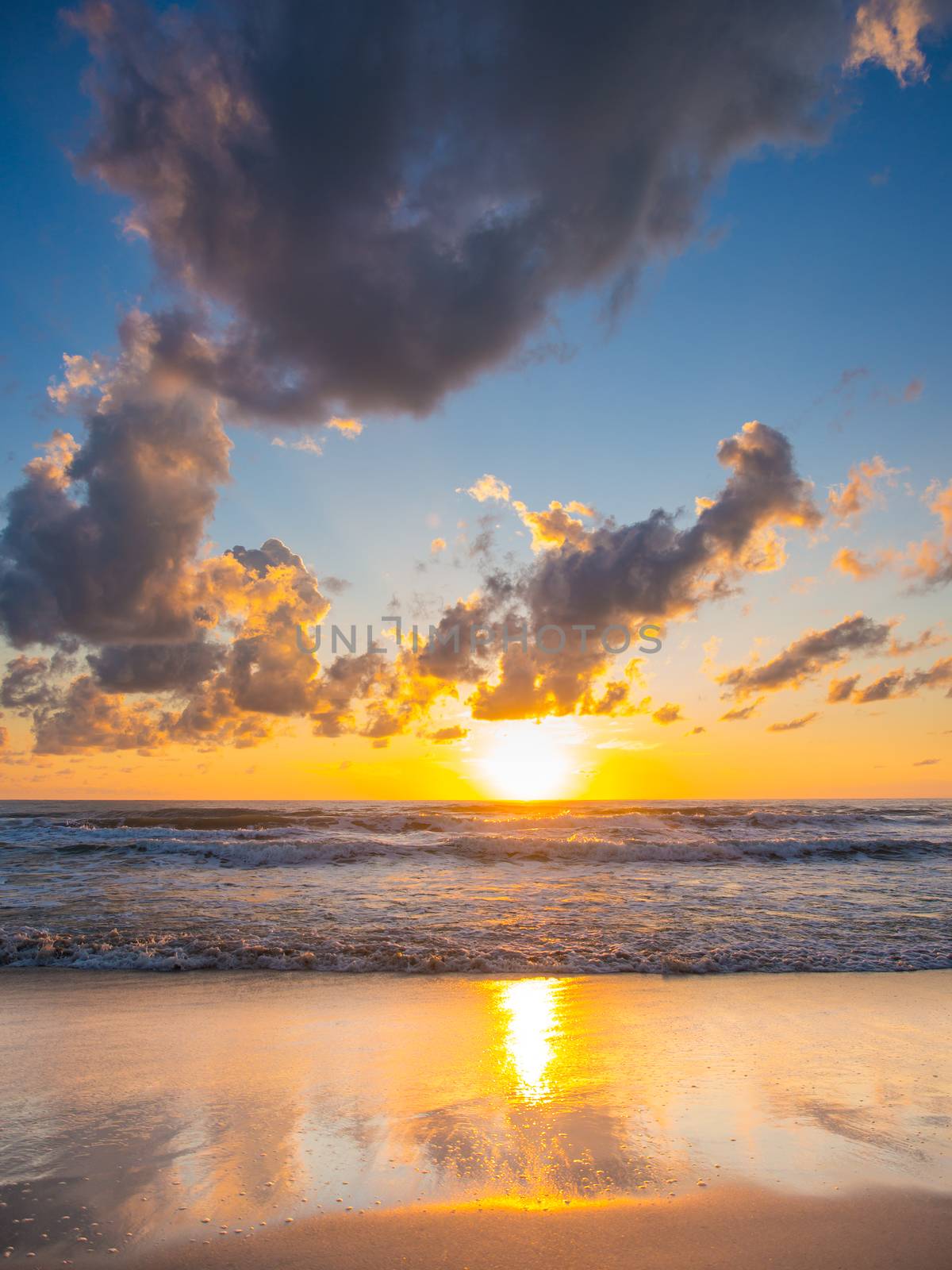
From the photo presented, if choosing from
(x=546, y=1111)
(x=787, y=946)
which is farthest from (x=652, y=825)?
(x=546, y=1111)

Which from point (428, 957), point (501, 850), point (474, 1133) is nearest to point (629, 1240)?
point (474, 1133)

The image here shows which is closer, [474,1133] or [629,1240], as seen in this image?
[629,1240]

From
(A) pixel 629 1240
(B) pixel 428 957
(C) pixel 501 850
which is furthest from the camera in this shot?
(C) pixel 501 850

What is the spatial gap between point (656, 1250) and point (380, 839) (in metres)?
28.1

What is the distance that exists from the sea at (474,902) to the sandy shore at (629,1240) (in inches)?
253

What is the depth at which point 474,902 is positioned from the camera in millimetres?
16047

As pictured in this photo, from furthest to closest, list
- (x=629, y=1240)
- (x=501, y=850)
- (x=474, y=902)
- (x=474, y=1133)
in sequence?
(x=501, y=850), (x=474, y=902), (x=474, y=1133), (x=629, y=1240)

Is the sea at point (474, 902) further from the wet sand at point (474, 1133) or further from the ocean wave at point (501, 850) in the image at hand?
the wet sand at point (474, 1133)

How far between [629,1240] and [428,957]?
285 inches

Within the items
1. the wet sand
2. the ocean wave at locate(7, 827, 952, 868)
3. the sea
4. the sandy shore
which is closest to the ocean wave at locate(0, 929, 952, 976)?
the sea

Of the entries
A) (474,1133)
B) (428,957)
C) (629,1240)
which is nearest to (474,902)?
(428,957)

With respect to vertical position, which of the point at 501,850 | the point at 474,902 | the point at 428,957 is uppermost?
the point at 428,957

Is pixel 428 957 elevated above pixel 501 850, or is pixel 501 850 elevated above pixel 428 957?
pixel 428 957

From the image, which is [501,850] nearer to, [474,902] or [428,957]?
[474,902]
